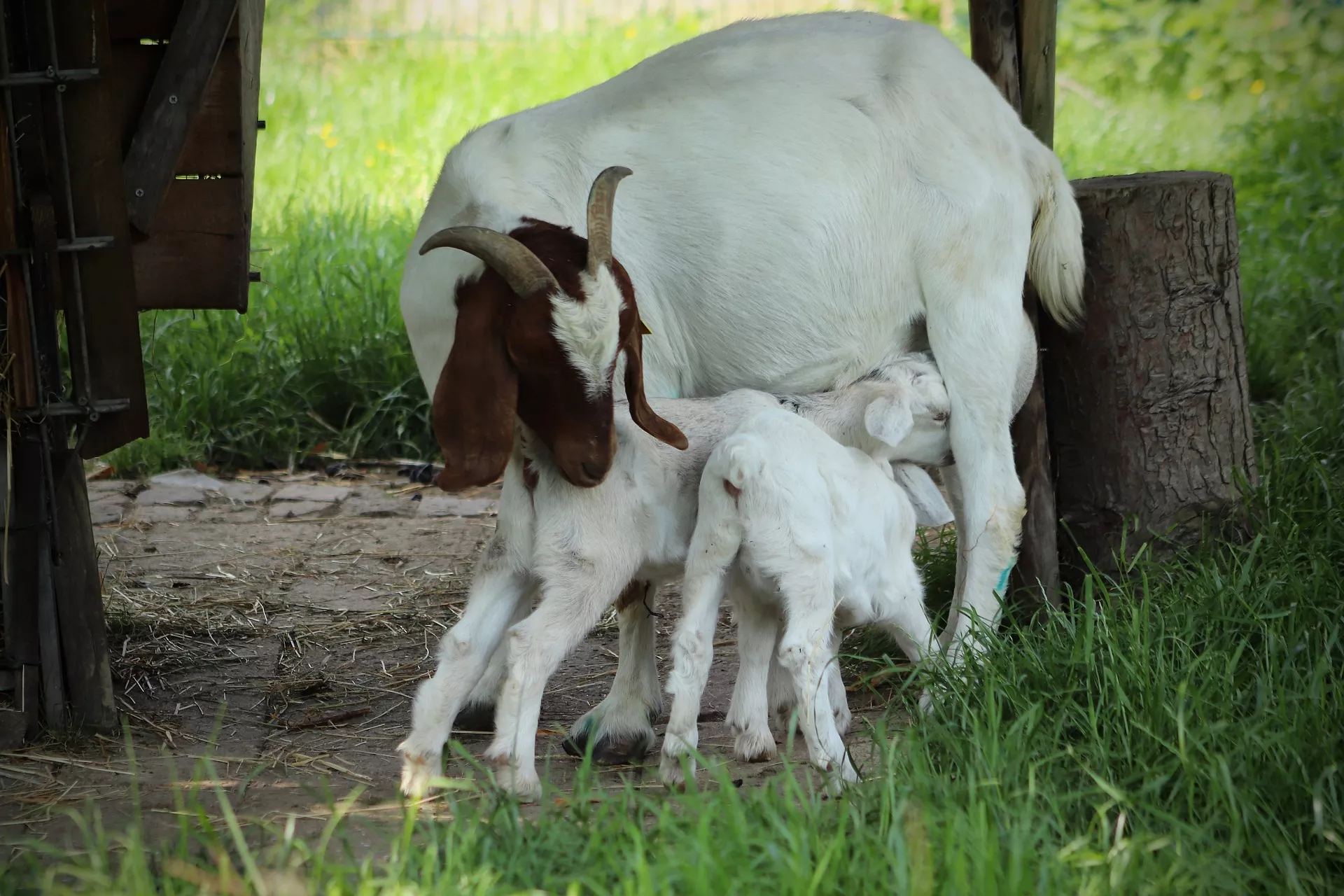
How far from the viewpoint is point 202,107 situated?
156 inches

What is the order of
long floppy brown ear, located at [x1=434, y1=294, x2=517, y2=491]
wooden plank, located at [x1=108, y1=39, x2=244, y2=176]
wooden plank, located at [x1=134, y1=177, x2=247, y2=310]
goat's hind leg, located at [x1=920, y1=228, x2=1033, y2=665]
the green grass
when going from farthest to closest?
wooden plank, located at [x1=134, y1=177, x2=247, y2=310], goat's hind leg, located at [x1=920, y1=228, x2=1033, y2=665], wooden plank, located at [x1=108, y1=39, x2=244, y2=176], long floppy brown ear, located at [x1=434, y1=294, x2=517, y2=491], the green grass

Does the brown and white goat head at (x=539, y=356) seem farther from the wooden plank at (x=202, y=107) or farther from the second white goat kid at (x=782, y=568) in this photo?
the wooden plank at (x=202, y=107)

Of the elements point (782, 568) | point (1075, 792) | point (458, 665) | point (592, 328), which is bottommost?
point (1075, 792)

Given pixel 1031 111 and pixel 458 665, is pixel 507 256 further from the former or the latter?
pixel 1031 111

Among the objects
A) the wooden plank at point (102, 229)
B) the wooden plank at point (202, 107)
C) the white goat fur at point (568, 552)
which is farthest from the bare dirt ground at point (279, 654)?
the wooden plank at point (202, 107)

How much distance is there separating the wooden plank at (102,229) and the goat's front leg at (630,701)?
1.42 meters

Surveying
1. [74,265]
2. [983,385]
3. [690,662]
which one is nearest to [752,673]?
[690,662]

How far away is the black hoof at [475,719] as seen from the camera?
3980 millimetres

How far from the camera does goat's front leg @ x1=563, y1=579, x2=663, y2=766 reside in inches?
149

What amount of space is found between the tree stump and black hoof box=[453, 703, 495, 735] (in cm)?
184

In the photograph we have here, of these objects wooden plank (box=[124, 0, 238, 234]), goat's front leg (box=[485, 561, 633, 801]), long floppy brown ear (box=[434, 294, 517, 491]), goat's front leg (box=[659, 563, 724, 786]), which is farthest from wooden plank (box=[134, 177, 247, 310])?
goat's front leg (box=[659, 563, 724, 786])

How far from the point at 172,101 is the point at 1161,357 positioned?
2901 millimetres

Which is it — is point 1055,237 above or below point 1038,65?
below

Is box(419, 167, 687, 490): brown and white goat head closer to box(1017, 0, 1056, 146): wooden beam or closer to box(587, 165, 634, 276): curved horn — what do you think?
box(587, 165, 634, 276): curved horn
